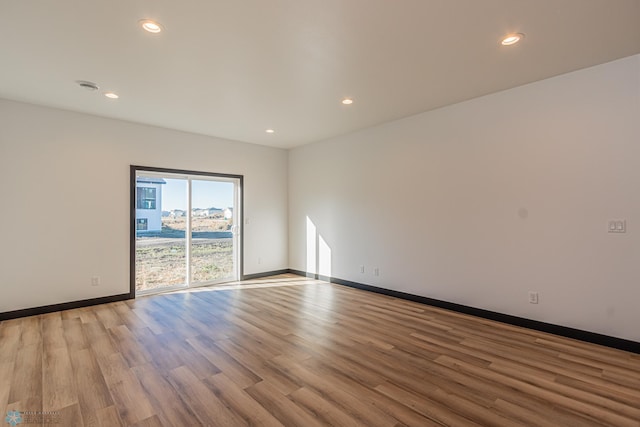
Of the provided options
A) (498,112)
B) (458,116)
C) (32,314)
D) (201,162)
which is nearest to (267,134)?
(201,162)

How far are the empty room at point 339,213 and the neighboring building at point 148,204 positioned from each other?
3 centimetres

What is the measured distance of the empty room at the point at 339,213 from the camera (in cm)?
225

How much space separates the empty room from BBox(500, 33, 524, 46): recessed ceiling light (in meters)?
0.02

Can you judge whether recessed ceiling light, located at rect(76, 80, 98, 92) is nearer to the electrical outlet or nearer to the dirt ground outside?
the dirt ground outside

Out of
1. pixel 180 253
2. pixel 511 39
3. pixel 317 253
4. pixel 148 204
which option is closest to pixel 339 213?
pixel 317 253

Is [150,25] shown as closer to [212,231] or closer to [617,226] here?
[212,231]

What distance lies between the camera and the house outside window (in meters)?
5.07

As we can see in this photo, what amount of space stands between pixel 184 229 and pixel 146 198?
0.82m

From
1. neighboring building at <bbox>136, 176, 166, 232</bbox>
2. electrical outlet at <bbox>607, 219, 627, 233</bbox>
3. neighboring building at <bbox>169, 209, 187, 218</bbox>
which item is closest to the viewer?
electrical outlet at <bbox>607, 219, 627, 233</bbox>

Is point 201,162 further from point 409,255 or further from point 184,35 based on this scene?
point 409,255

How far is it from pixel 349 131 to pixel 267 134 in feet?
5.02

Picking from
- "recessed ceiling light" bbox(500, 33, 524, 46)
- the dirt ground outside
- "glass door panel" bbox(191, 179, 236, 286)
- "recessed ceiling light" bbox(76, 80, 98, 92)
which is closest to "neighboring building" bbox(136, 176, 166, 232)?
the dirt ground outside

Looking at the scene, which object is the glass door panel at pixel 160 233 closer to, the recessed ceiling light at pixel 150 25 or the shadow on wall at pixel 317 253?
the shadow on wall at pixel 317 253

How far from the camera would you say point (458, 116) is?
164 inches
